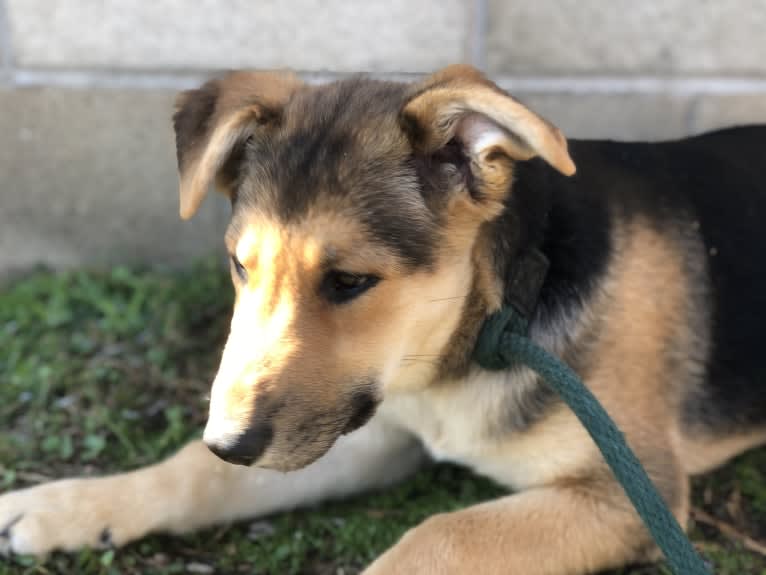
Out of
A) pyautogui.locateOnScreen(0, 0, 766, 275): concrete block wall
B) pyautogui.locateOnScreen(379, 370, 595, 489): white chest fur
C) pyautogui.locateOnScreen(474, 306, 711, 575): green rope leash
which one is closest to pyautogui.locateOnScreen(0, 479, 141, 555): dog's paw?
pyautogui.locateOnScreen(379, 370, 595, 489): white chest fur

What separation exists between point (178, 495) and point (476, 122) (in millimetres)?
1599

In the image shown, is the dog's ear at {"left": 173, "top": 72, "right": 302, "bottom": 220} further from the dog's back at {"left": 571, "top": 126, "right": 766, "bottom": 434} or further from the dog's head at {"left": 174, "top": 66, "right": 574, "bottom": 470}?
the dog's back at {"left": 571, "top": 126, "right": 766, "bottom": 434}

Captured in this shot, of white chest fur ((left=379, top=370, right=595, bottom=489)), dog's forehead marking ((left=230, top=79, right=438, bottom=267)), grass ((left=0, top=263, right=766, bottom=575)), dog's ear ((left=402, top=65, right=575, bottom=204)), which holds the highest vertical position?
dog's ear ((left=402, top=65, right=575, bottom=204))

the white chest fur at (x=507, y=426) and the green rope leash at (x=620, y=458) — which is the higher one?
the green rope leash at (x=620, y=458)

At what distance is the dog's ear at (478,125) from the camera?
203 cm

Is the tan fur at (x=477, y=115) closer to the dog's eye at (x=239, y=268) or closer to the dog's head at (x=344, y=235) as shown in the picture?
the dog's head at (x=344, y=235)

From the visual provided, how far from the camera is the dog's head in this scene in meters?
2.15

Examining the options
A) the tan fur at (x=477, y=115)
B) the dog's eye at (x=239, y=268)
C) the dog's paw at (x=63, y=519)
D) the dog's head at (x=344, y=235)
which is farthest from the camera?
the dog's paw at (x=63, y=519)

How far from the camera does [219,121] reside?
2.50 meters

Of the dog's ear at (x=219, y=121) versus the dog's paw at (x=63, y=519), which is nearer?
the dog's ear at (x=219, y=121)

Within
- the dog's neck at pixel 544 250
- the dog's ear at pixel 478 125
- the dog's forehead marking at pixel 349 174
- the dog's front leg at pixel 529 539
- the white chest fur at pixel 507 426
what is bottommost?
the dog's front leg at pixel 529 539

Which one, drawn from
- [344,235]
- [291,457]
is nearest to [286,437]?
[291,457]

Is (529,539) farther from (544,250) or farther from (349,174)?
(349,174)

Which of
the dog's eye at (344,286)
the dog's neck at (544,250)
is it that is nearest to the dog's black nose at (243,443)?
the dog's eye at (344,286)
